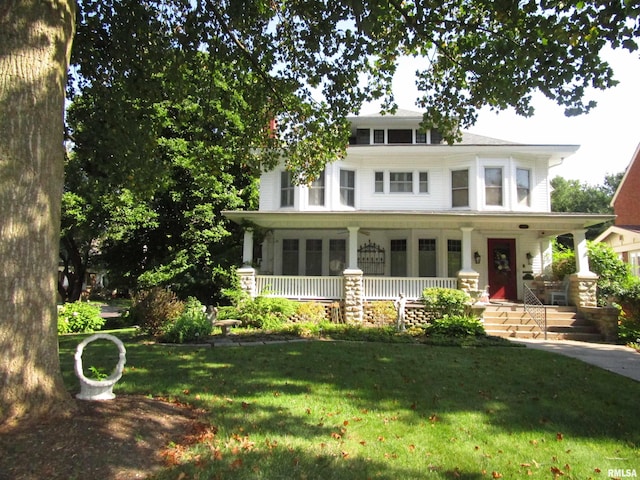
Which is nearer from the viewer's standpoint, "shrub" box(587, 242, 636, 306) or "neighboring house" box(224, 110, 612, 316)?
"shrub" box(587, 242, 636, 306)

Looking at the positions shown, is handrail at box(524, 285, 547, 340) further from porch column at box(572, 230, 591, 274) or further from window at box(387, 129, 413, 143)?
window at box(387, 129, 413, 143)

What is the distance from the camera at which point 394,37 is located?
26.9 ft

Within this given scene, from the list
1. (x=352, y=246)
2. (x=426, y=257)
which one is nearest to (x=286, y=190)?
(x=352, y=246)

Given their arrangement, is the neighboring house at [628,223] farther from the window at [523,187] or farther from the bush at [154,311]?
the bush at [154,311]

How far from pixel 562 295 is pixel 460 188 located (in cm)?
526

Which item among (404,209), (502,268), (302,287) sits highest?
(404,209)

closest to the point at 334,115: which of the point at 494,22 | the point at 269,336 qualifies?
the point at 494,22

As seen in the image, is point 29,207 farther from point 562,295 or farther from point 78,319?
point 562,295

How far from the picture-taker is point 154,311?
412 inches

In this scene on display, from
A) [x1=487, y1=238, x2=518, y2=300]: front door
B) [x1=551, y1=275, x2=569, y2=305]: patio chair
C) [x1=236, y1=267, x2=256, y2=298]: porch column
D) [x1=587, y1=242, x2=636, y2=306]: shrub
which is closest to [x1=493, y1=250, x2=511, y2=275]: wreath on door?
[x1=487, y1=238, x2=518, y2=300]: front door

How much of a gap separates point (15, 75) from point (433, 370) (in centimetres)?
682

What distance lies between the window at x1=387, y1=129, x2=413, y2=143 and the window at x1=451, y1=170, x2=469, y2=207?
2566 millimetres

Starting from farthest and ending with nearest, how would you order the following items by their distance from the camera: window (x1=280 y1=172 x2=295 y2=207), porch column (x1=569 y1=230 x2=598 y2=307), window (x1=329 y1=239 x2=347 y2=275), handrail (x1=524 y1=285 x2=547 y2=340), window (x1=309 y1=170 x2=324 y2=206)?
window (x1=329 y1=239 x2=347 y2=275)
window (x1=280 y1=172 x2=295 y2=207)
window (x1=309 y1=170 x2=324 y2=206)
porch column (x1=569 y1=230 x2=598 y2=307)
handrail (x1=524 y1=285 x2=547 y2=340)

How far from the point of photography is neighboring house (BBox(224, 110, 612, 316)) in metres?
15.2
